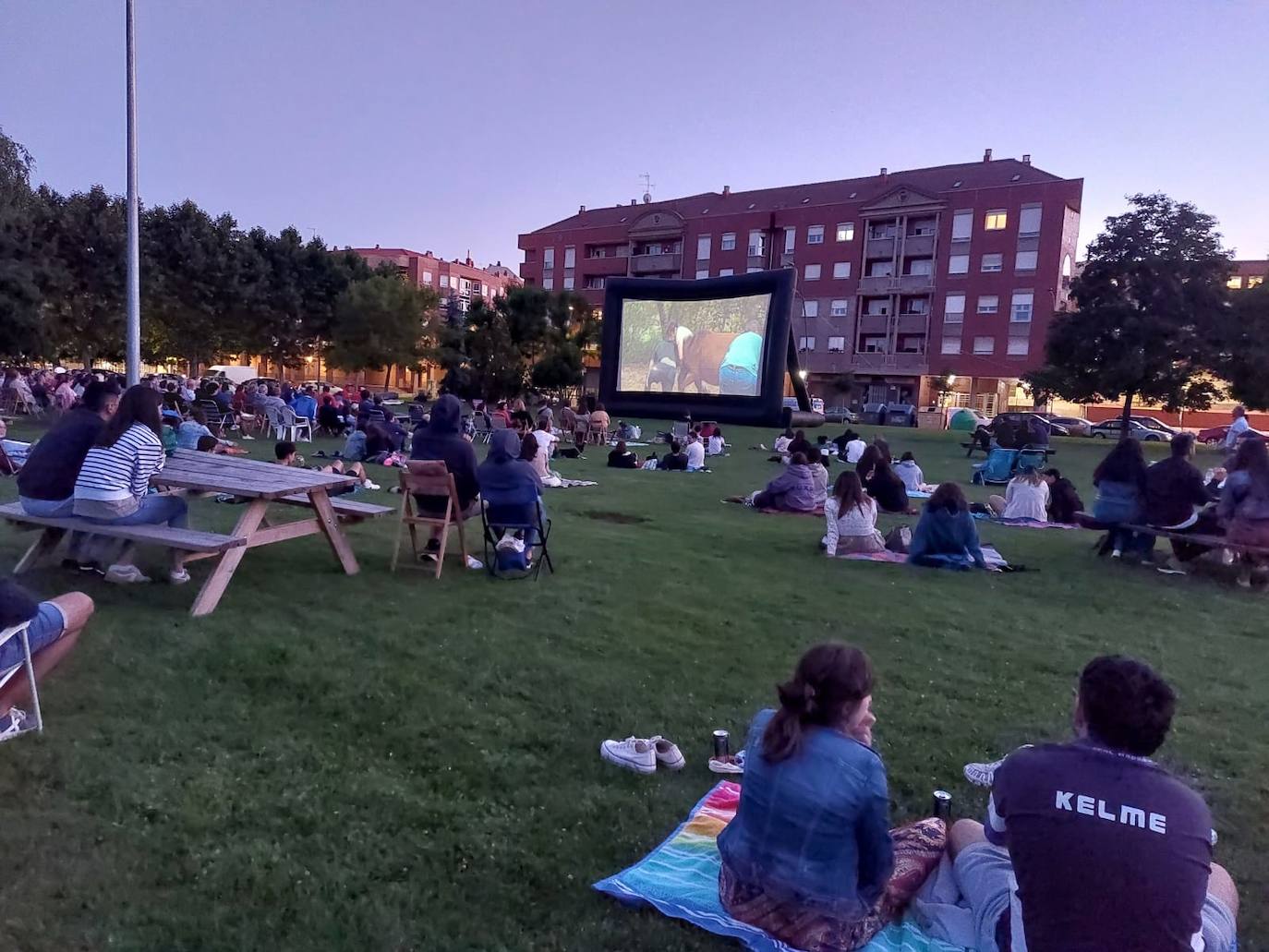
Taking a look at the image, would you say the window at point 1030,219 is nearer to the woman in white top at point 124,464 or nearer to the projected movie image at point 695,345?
the projected movie image at point 695,345

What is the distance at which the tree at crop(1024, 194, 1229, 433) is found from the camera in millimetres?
33000

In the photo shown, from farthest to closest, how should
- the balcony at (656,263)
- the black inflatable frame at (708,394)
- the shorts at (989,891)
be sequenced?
the balcony at (656,263), the black inflatable frame at (708,394), the shorts at (989,891)

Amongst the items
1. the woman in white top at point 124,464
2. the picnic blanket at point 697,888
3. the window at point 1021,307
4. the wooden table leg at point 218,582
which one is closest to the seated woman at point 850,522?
the wooden table leg at point 218,582

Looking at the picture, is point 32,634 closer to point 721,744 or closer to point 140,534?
point 140,534

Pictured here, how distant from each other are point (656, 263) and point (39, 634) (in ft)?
185

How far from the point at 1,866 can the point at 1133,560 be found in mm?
9440

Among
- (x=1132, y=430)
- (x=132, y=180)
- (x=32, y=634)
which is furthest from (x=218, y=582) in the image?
(x=1132, y=430)

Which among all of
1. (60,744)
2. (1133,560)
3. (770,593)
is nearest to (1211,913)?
(60,744)

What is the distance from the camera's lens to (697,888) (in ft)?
9.32

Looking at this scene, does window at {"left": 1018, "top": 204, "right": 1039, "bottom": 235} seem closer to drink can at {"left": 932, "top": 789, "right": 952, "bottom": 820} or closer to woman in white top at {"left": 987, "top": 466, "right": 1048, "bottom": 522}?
woman in white top at {"left": 987, "top": 466, "right": 1048, "bottom": 522}

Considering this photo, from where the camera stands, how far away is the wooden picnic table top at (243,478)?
5.82 meters

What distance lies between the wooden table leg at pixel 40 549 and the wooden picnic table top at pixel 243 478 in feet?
2.70

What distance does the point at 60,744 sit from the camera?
12.1 feet

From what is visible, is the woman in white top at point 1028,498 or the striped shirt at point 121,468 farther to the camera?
the woman in white top at point 1028,498
